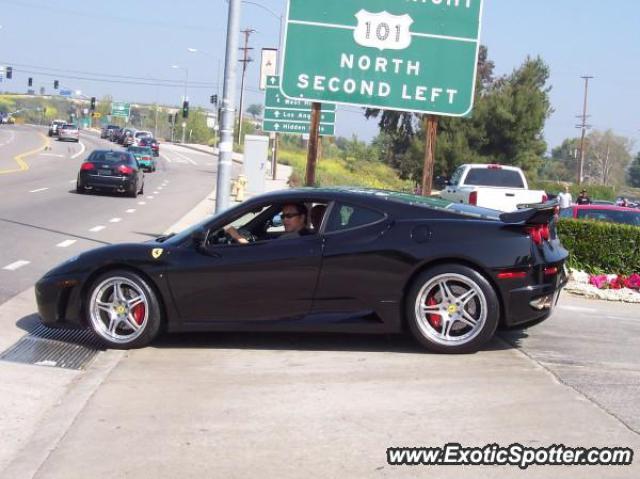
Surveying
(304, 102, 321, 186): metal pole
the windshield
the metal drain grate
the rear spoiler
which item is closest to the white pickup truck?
the windshield

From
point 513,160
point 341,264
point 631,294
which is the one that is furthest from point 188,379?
point 513,160

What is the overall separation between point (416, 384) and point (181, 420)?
1.67 meters

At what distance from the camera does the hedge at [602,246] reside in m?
11.8

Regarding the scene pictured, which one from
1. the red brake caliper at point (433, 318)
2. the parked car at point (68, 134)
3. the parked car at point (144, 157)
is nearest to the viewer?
the red brake caliper at point (433, 318)

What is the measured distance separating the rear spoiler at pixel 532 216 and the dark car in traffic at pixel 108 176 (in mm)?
22193

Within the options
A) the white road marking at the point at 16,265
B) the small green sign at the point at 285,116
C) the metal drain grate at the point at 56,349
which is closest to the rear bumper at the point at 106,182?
the small green sign at the point at 285,116

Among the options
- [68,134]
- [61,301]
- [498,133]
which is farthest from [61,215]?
[68,134]

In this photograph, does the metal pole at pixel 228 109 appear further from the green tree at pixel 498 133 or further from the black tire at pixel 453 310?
the green tree at pixel 498 133

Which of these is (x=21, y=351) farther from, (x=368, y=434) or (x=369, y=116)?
(x=369, y=116)

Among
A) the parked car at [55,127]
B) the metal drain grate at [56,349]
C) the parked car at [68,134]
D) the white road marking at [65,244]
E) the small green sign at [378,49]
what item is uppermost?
the parked car at [55,127]

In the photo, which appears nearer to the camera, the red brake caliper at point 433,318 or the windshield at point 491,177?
the red brake caliper at point 433,318

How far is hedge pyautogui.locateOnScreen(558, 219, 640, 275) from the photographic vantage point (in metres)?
11.8

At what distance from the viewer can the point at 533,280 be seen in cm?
677

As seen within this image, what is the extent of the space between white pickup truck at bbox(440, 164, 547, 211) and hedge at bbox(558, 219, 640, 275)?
500 centimetres
